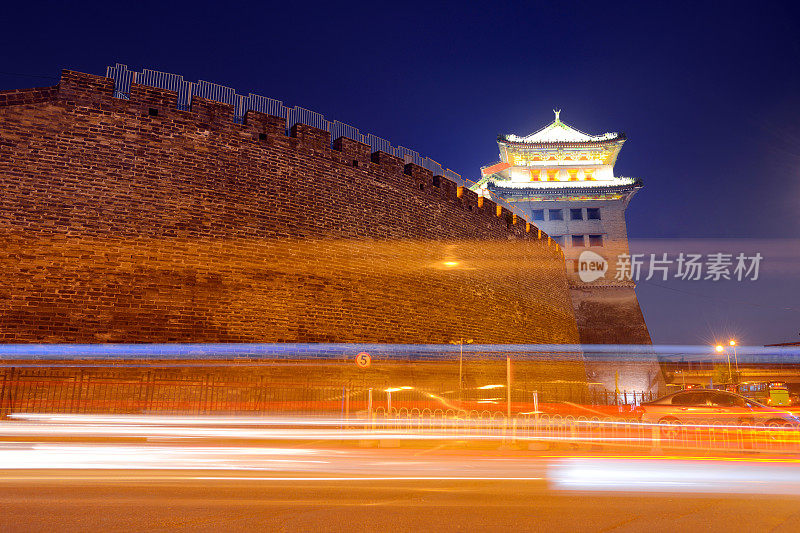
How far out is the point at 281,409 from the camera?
12.2 metres

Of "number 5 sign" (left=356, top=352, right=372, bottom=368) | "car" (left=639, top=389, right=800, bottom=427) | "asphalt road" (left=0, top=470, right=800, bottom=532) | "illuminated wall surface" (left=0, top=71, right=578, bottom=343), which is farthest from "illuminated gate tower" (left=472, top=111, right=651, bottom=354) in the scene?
"asphalt road" (left=0, top=470, right=800, bottom=532)

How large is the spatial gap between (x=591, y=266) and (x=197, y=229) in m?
28.9

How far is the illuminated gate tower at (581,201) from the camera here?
35125 mm

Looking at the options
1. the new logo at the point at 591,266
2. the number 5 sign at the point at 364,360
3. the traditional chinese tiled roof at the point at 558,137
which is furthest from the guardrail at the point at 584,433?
the traditional chinese tiled roof at the point at 558,137

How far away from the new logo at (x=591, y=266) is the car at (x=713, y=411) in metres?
23.3

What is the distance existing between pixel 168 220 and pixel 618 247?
1227 inches

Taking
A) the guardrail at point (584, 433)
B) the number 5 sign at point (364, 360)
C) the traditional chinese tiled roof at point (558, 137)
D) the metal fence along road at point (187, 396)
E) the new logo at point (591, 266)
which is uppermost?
the traditional chinese tiled roof at point (558, 137)

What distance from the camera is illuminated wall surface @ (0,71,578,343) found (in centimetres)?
1213

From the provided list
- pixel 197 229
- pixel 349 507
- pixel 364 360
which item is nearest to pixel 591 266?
pixel 364 360

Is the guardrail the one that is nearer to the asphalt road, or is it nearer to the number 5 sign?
the number 5 sign

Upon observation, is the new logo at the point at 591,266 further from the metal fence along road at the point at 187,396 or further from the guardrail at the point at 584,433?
the guardrail at the point at 584,433

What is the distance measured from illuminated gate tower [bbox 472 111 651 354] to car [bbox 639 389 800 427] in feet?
68.4

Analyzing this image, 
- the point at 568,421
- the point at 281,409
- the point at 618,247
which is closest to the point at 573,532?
the point at 568,421

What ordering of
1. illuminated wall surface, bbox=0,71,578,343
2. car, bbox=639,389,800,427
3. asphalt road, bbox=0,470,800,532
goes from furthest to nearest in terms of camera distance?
car, bbox=639,389,800,427 → illuminated wall surface, bbox=0,71,578,343 → asphalt road, bbox=0,470,800,532
